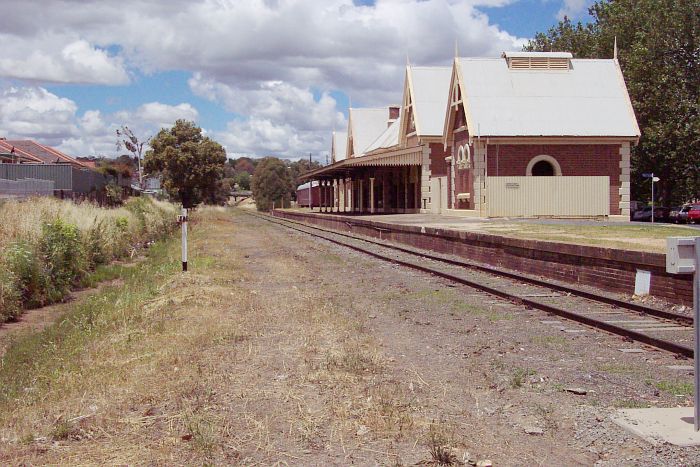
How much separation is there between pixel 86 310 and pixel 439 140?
109 feet

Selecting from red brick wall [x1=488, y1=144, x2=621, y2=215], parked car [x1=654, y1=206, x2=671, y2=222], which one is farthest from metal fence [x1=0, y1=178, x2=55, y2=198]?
parked car [x1=654, y1=206, x2=671, y2=222]

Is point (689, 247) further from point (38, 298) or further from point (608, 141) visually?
point (608, 141)

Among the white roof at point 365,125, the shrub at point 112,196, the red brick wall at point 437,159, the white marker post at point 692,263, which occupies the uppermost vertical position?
the white roof at point 365,125

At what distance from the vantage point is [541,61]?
38.0 metres

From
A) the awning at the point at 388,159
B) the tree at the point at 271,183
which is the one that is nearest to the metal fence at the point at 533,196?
the awning at the point at 388,159

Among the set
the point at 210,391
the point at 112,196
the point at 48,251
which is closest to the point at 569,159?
the point at 48,251

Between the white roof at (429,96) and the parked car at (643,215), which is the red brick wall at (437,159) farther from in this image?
the parked car at (643,215)

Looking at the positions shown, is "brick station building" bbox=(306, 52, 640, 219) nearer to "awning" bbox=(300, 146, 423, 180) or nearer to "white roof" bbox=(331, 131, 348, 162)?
"awning" bbox=(300, 146, 423, 180)

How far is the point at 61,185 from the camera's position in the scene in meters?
37.1

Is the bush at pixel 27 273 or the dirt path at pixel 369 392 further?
the bush at pixel 27 273

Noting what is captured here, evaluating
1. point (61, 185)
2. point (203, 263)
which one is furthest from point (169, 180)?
point (203, 263)

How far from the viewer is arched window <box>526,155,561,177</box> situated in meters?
34.3

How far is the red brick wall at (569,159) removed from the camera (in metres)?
34.2

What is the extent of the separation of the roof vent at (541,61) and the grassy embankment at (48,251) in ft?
72.6
